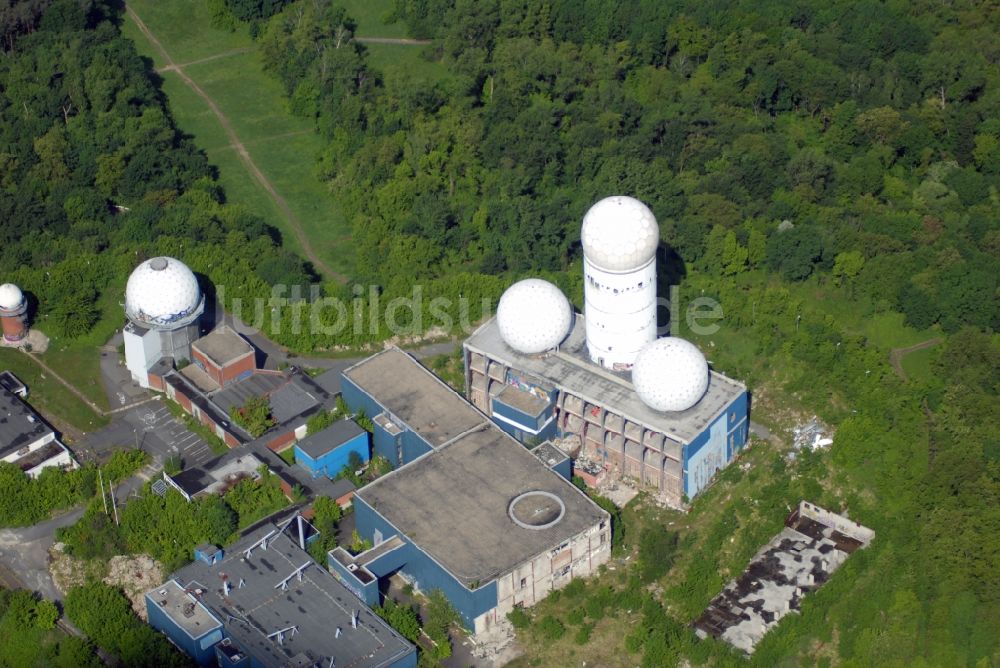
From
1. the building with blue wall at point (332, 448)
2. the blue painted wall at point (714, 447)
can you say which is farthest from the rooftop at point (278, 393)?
the blue painted wall at point (714, 447)

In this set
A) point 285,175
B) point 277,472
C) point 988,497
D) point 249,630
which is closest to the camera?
point 249,630

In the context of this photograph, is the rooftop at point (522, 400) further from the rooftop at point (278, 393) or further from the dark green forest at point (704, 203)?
the rooftop at point (278, 393)

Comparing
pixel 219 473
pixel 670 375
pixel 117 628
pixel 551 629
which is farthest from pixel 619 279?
pixel 117 628

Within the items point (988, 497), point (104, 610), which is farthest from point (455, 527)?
point (988, 497)

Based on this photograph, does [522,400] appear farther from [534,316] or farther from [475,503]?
[475,503]

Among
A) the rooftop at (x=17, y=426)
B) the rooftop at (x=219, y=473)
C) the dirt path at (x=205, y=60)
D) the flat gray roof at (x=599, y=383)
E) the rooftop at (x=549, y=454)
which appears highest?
the dirt path at (x=205, y=60)

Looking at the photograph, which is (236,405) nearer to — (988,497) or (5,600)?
(5,600)
